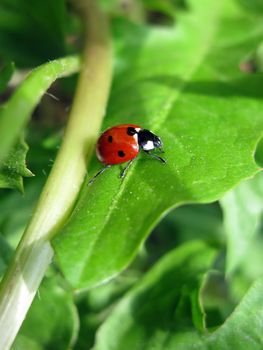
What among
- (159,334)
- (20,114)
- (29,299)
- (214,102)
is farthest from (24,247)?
(214,102)

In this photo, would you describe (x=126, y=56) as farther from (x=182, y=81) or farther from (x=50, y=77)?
(x=50, y=77)

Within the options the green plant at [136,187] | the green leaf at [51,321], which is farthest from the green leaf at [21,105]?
the green leaf at [51,321]

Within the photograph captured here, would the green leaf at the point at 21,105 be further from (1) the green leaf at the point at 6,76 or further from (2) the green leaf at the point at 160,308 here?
(2) the green leaf at the point at 160,308

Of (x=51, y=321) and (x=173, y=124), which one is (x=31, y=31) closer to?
(x=173, y=124)

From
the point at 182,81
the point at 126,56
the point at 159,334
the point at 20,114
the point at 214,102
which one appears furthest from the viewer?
the point at 126,56

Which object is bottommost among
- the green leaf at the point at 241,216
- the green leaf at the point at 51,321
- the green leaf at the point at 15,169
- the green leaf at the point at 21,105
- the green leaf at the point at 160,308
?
the green leaf at the point at 241,216

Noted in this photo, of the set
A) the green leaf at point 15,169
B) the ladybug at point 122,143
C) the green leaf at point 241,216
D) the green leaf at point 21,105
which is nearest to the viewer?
the green leaf at point 21,105

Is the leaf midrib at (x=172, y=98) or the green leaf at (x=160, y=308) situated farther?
the green leaf at (x=160, y=308)
